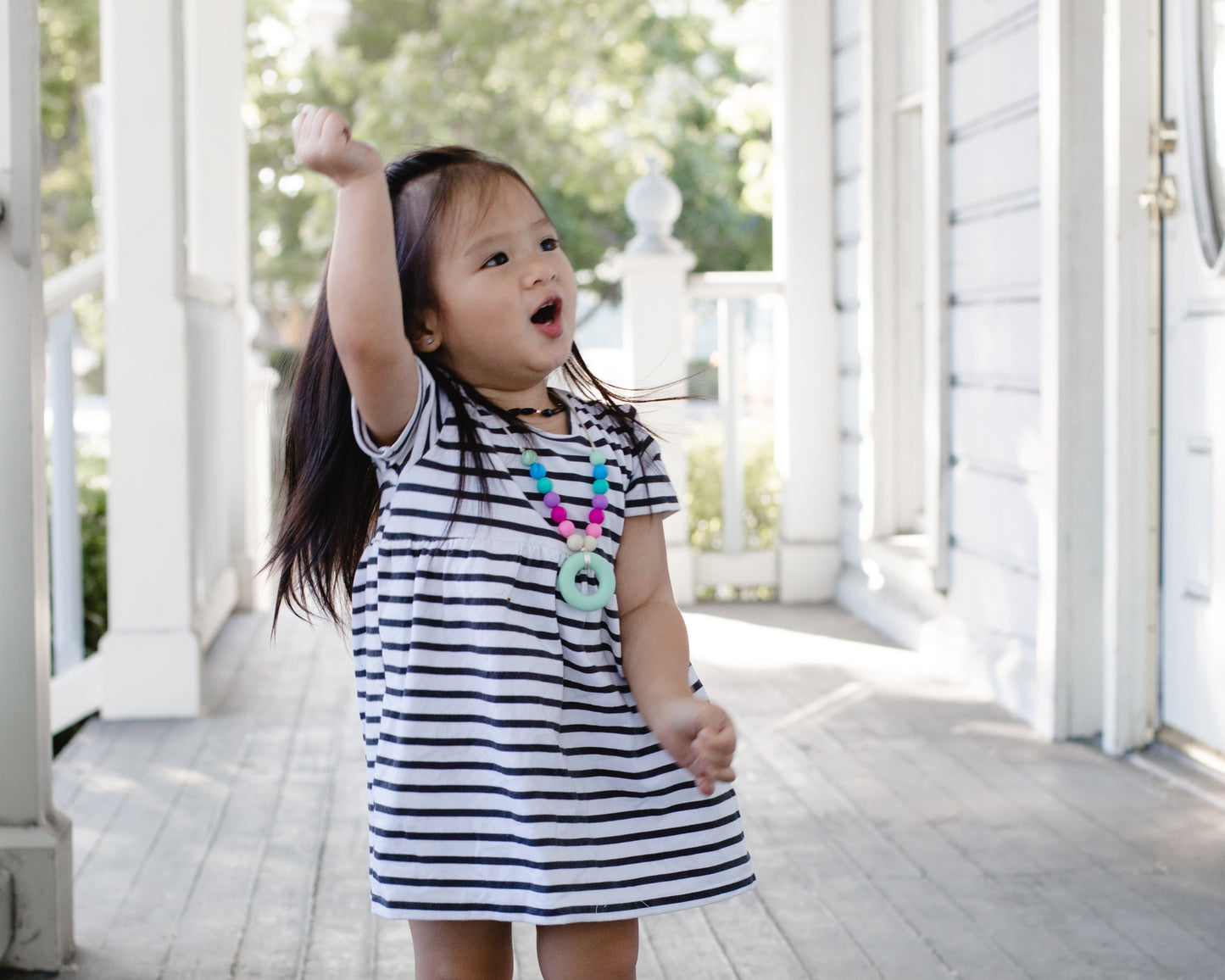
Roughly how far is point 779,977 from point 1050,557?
5.48 ft

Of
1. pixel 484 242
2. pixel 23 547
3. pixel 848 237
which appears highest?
pixel 848 237

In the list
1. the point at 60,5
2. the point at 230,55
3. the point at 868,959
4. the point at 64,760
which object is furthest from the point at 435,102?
the point at 868,959

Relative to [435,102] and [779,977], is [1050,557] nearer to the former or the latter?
[779,977]

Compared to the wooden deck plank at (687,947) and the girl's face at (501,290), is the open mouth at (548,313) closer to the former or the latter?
the girl's face at (501,290)

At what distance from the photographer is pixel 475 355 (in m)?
1.44

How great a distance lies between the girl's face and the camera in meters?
1.40

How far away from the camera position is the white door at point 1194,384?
10.2ft

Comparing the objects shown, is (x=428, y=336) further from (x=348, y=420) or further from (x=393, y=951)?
(x=393, y=951)

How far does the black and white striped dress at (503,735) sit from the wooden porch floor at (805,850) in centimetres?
98

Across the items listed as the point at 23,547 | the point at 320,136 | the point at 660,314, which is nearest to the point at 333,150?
the point at 320,136

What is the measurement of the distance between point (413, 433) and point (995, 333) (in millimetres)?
2952

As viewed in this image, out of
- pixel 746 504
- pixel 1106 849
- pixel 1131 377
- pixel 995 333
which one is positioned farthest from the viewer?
pixel 746 504

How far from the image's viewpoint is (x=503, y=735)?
4.46 ft

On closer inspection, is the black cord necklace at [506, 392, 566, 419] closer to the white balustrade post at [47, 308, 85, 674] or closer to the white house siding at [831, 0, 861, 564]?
the white balustrade post at [47, 308, 85, 674]
